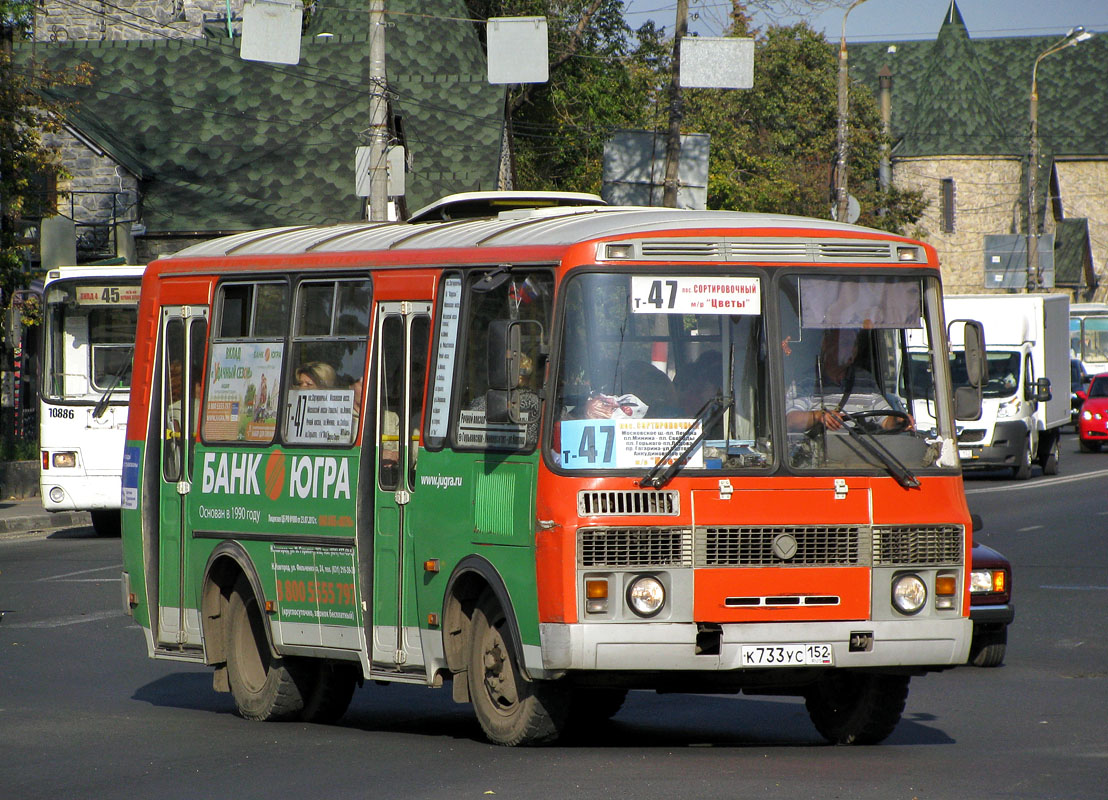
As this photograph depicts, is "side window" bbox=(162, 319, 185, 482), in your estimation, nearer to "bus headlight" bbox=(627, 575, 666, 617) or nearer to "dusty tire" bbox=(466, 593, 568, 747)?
"dusty tire" bbox=(466, 593, 568, 747)

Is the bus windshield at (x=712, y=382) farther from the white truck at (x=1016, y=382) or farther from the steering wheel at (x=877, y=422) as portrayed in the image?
the white truck at (x=1016, y=382)

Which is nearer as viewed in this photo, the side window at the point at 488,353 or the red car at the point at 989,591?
the side window at the point at 488,353

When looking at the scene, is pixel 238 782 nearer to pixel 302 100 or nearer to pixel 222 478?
pixel 222 478

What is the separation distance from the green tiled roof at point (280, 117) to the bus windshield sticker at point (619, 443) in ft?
102

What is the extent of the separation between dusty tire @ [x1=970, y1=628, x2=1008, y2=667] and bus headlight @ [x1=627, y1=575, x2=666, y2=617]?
4864mm

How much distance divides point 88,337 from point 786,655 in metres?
16.4

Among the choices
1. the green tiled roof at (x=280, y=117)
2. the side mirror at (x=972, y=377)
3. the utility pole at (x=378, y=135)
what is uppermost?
the green tiled roof at (x=280, y=117)

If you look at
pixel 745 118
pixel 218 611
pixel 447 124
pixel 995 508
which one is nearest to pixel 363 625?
pixel 218 611

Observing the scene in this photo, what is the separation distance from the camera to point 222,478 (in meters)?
10.7

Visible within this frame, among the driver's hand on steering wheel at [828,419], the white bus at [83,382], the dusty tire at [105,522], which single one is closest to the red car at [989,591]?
the driver's hand on steering wheel at [828,419]

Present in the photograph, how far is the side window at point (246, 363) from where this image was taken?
10.4m

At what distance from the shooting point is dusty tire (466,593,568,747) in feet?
28.1

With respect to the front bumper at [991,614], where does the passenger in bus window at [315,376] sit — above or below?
above

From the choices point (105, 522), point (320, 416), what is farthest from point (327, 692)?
point (105, 522)
